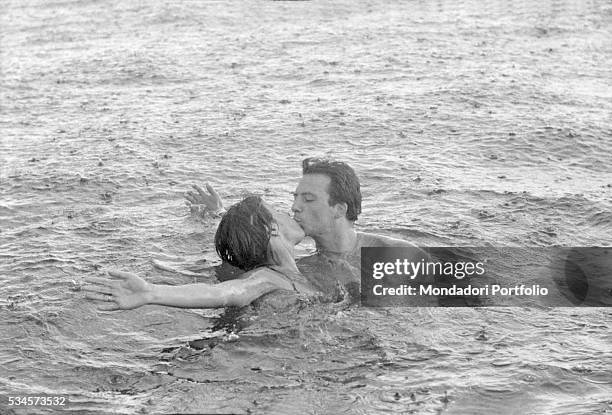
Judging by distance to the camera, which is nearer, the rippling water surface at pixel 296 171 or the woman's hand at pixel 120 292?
the woman's hand at pixel 120 292

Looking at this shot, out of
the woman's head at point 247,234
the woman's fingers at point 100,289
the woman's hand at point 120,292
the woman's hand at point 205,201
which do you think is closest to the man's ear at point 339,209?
the woman's head at point 247,234

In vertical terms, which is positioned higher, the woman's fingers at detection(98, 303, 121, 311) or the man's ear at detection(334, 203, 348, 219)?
the man's ear at detection(334, 203, 348, 219)

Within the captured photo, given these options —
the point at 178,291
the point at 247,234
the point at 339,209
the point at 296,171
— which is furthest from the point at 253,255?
the point at 296,171

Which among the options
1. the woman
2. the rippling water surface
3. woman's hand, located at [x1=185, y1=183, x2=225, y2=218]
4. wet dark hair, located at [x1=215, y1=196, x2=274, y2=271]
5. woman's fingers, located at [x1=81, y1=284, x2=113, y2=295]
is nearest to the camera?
woman's fingers, located at [x1=81, y1=284, x2=113, y2=295]

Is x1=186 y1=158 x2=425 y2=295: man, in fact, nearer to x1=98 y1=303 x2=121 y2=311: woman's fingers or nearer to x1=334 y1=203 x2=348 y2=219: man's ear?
x1=334 y1=203 x2=348 y2=219: man's ear

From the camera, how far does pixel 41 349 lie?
8812 mm

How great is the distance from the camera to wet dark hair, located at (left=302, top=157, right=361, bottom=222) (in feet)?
33.6

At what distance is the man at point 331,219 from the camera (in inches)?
402

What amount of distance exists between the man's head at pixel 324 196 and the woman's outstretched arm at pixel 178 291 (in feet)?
3.62

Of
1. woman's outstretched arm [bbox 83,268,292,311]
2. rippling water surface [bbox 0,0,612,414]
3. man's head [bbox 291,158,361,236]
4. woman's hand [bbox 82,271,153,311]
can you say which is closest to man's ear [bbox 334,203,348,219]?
man's head [bbox 291,158,361,236]

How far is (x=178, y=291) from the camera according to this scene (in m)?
8.23

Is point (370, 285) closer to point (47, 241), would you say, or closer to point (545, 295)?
point (545, 295)

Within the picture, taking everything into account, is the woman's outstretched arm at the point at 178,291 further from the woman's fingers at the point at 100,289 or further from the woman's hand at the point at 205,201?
the woman's hand at the point at 205,201

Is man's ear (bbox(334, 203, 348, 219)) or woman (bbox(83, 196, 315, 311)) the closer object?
woman (bbox(83, 196, 315, 311))
